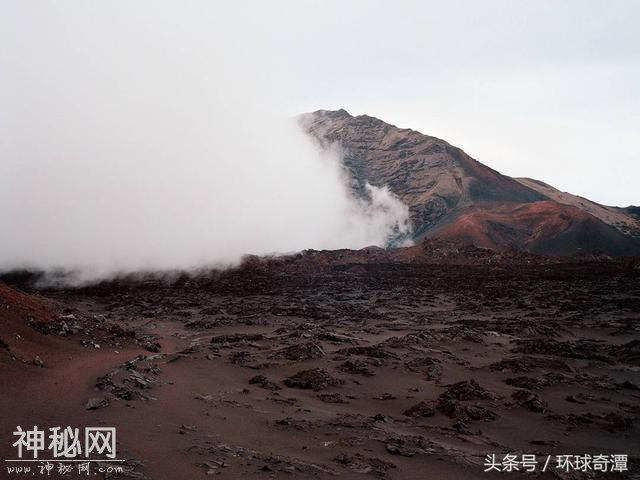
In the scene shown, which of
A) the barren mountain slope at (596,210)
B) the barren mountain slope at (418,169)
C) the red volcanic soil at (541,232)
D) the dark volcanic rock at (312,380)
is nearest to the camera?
the dark volcanic rock at (312,380)

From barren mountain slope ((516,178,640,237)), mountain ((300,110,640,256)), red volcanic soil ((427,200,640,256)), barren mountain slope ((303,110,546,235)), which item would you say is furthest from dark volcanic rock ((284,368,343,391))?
barren mountain slope ((516,178,640,237))

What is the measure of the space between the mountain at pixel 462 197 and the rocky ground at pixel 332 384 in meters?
30.8

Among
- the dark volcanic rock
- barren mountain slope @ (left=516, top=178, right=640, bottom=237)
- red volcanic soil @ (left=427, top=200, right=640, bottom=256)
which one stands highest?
barren mountain slope @ (left=516, top=178, right=640, bottom=237)

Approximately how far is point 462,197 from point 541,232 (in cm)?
1660

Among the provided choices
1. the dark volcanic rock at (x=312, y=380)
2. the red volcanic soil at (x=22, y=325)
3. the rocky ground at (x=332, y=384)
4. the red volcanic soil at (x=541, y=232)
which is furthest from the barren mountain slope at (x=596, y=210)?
the red volcanic soil at (x=22, y=325)

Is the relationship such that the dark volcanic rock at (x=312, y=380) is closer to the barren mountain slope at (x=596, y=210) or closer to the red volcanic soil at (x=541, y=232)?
the red volcanic soil at (x=541, y=232)

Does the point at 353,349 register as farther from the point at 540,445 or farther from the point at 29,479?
the point at 29,479

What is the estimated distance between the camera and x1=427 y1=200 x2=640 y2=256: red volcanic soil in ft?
189

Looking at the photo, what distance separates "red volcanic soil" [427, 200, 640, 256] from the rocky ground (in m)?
29.0

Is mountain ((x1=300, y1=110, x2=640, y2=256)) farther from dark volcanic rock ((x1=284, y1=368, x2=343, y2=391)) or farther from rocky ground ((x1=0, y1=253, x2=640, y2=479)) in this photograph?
dark volcanic rock ((x1=284, y1=368, x2=343, y2=391))

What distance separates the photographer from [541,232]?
59.9 m

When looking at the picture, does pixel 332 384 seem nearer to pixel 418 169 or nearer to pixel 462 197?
pixel 462 197

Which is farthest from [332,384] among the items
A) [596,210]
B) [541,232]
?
[596,210]

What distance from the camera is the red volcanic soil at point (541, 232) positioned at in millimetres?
57469
